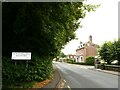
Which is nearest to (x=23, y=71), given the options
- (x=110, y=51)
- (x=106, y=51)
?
(x=110, y=51)

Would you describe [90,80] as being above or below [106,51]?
below

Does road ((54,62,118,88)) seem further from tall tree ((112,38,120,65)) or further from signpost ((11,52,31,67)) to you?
tall tree ((112,38,120,65))

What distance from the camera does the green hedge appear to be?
16.3 m

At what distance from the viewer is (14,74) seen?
1712 cm

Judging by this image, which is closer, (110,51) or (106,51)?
(110,51)

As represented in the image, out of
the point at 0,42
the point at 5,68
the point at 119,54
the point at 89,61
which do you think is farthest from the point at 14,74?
the point at 89,61

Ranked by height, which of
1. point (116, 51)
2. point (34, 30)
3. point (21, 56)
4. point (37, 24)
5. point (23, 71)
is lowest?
point (23, 71)

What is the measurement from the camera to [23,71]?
60.5ft

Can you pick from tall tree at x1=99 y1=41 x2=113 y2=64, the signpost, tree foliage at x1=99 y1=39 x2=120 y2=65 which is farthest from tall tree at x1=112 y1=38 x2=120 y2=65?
the signpost

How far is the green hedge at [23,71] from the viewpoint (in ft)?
53.6

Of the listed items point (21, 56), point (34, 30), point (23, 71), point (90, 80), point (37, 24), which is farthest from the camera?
point (90, 80)

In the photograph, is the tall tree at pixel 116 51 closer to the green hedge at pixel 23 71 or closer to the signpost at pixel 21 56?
the green hedge at pixel 23 71

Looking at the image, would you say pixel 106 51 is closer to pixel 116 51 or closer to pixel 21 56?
pixel 116 51

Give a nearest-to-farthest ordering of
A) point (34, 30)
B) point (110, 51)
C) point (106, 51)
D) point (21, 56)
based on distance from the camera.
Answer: point (21, 56)
point (34, 30)
point (110, 51)
point (106, 51)
